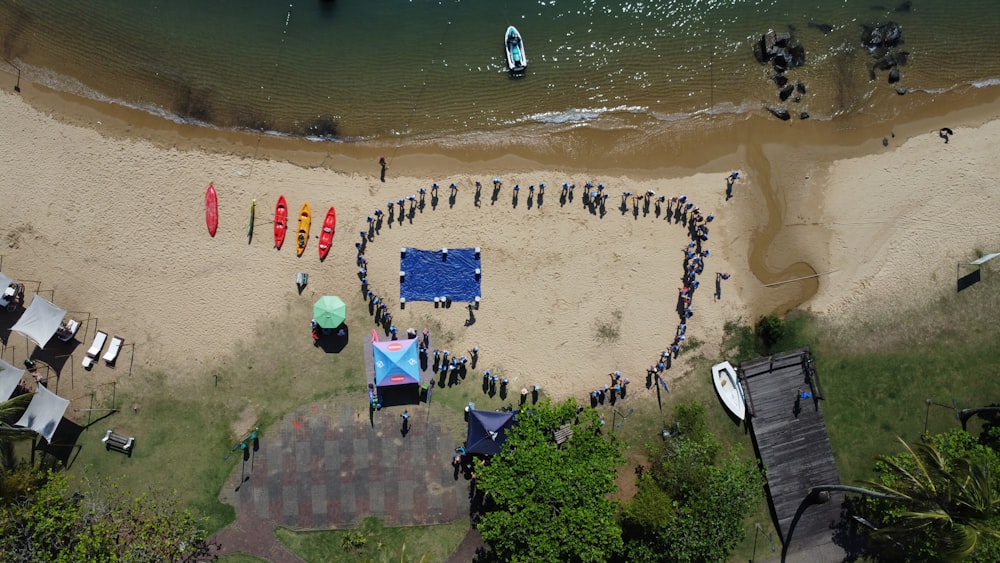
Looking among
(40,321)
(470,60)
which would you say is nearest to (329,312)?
(40,321)

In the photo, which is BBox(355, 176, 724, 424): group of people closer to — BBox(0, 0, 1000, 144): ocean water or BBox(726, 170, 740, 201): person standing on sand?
BBox(726, 170, 740, 201): person standing on sand

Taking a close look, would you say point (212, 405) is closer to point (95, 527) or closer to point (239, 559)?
point (95, 527)

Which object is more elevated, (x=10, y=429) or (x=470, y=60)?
(x=470, y=60)

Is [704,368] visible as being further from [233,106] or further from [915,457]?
[233,106]

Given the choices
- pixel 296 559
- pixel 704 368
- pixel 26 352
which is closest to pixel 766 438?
pixel 704 368

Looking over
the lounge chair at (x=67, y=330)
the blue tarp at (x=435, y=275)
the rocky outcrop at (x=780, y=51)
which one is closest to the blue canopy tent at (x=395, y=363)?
the blue tarp at (x=435, y=275)

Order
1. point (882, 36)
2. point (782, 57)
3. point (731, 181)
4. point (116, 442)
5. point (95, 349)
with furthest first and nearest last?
point (882, 36)
point (782, 57)
point (731, 181)
point (95, 349)
point (116, 442)

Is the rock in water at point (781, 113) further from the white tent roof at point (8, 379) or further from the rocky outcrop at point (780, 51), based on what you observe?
the white tent roof at point (8, 379)
